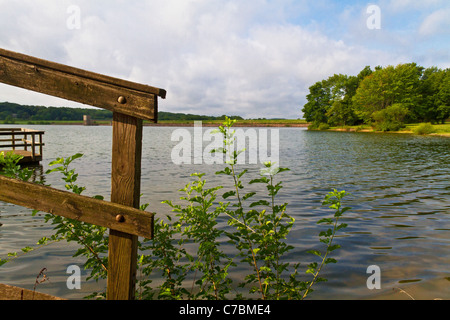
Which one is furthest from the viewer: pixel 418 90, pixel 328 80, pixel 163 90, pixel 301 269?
pixel 328 80

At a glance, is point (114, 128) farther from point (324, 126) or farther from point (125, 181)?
point (324, 126)

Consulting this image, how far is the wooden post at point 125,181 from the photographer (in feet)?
8.42

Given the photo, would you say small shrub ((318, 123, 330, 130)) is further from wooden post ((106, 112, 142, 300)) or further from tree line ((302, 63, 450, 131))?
wooden post ((106, 112, 142, 300))

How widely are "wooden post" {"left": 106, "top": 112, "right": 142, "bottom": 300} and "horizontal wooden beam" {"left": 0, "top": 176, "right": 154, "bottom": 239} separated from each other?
10cm

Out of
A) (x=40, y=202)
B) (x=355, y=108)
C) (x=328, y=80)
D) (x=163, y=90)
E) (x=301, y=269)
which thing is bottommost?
(x=301, y=269)

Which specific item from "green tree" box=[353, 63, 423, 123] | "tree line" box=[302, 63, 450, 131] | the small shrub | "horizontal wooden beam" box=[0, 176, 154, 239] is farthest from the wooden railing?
the small shrub

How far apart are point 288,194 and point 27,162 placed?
62.9ft

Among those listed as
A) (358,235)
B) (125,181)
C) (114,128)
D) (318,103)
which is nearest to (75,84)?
(114,128)

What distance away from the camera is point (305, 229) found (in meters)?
8.90

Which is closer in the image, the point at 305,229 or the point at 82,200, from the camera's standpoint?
the point at 82,200

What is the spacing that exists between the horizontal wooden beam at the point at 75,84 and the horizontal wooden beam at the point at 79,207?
821 mm

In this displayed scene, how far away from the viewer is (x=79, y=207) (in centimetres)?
264
